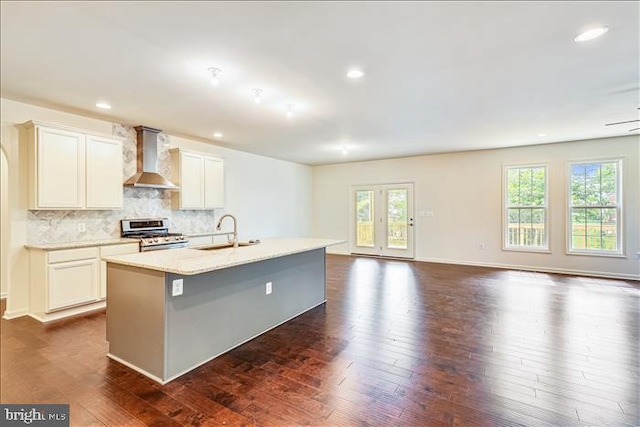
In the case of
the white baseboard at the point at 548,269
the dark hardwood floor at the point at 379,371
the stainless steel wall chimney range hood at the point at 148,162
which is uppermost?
the stainless steel wall chimney range hood at the point at 148,162

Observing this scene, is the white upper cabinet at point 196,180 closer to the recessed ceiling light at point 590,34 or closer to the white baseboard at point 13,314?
the white baseboard at point 13,314

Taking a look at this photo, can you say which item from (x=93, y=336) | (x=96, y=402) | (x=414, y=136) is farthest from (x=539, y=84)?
(x=93, y=336)

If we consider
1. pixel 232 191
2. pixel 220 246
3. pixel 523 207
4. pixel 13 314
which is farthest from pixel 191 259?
pixel 523 207

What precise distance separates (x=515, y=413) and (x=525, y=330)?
1.62m

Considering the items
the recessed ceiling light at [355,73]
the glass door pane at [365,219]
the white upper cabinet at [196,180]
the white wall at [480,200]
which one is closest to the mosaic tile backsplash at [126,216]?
the white upper cabinet at [196,180]

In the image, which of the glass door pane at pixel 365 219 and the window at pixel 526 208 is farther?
the glass door pane at pixel 365 219

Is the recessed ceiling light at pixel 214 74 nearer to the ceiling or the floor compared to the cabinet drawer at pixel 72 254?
nearer to the ceiling

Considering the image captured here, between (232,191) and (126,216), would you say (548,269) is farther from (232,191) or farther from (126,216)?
(126,216)

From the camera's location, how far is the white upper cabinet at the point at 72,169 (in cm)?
363

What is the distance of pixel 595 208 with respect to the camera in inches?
230

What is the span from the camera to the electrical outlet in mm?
2355

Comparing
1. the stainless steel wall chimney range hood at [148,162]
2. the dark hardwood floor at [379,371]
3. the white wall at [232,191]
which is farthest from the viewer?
the stainless steel wall chimney range hood at [148,162]

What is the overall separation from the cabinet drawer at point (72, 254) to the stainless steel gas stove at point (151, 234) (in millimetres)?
564

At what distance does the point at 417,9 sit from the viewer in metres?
2.00
